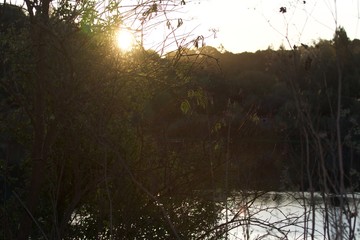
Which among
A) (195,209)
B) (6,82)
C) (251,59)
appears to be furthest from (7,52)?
(251,59)

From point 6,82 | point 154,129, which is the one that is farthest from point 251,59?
point 6,82

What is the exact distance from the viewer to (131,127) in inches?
273

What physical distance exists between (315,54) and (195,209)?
9.42 ft

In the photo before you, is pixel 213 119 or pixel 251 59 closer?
pixel 213 119

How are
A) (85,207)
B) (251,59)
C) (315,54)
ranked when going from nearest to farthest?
(315,54), (85,207), (251,59)

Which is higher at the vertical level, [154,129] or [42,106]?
[42,106]

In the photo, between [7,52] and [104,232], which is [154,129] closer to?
[104,232]

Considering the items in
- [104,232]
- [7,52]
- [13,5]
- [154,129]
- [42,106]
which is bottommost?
[104,232]

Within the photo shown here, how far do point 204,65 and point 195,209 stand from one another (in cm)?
159

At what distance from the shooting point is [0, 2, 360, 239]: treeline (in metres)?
4.02

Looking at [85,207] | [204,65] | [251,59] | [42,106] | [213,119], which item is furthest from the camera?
[251,59]

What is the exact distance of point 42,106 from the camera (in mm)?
4562

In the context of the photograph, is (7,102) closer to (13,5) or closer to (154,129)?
(13,5)

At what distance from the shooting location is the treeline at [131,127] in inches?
158
